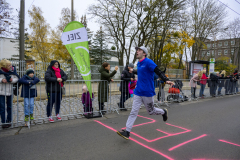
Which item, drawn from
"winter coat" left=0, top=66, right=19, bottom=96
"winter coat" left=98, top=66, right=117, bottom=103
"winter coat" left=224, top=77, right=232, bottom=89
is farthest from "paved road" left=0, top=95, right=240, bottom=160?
"winter coat" left=224, top=77, right=232, bottom=89

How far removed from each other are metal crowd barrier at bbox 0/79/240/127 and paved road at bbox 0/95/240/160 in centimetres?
56

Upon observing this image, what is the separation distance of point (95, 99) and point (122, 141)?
4754 millimetres

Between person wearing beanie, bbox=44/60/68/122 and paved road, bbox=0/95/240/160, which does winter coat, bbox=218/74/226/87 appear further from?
person wearing beanie, bbox=44/60/68/122

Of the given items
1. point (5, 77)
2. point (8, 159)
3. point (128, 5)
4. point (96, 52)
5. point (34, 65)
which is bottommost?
point (8, 159)

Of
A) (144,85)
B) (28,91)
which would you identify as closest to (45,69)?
(28,91)

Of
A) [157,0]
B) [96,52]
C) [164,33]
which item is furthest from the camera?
[96,52]

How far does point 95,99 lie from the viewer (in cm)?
812

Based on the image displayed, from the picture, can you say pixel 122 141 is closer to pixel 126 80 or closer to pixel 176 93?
pixel 126 80

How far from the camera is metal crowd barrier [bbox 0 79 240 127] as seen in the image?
486 cm

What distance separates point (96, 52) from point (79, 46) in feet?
73.4

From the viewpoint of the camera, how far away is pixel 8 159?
2.76 meters

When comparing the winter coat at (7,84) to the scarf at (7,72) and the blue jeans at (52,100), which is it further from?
the blue jeans at (52,100)

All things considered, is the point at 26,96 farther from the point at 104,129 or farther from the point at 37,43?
the point at 37,43

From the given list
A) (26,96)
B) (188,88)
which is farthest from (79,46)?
(188,88)
